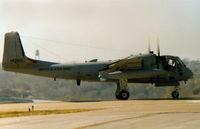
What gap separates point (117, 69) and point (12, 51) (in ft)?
39.4

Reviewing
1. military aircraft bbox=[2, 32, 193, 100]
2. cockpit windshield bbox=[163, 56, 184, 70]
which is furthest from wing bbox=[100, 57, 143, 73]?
cockpit windshield bbox=[163, 56, 184, 70]

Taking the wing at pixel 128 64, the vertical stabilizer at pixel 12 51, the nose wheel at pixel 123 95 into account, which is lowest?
the nose wheel at pixel 123 95

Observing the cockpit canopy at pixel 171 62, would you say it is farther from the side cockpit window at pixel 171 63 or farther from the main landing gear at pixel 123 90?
the main landing gear at pixel 123 90

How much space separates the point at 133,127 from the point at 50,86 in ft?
429

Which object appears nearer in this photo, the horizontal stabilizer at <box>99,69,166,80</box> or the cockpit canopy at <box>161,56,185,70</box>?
the horizontal stabilizer at <box>99,69,166,80</box>

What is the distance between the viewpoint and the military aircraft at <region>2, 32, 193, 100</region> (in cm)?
3219

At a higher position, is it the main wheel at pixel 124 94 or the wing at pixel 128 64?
the wing at pixel 128 64

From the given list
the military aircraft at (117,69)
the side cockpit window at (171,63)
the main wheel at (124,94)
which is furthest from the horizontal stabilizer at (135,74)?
the main wheel at (124,94)

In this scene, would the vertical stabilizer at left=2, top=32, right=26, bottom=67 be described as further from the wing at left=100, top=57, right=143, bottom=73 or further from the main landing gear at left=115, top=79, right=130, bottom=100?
the main landing gear at left=115, top=79, right=130, bottom=100

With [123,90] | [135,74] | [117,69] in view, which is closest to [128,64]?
[135,74]

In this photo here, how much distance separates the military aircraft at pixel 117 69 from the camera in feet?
106

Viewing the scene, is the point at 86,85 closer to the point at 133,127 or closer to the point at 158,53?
the point at 158,53

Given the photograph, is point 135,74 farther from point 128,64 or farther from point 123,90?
point 123,90

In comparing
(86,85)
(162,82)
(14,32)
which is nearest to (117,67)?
(162,82)
